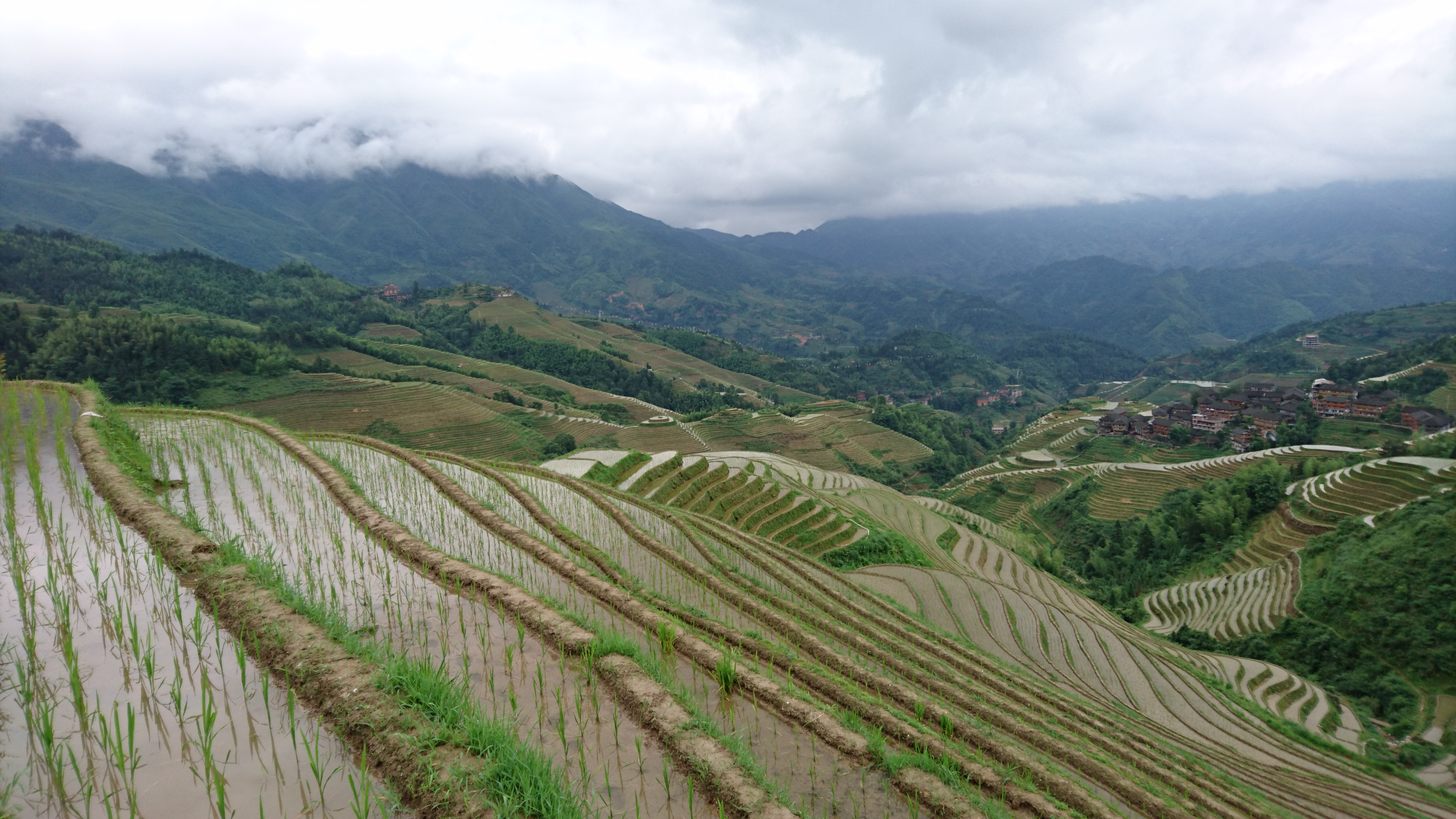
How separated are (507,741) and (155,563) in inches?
219

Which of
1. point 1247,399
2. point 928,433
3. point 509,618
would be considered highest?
point 509,618

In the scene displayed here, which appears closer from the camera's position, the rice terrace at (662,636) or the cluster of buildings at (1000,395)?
the rice terrace at (662,636)

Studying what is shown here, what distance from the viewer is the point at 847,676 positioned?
6770 mm


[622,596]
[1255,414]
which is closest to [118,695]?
[622,596]

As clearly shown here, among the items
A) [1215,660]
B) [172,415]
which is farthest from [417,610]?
[1215,660]

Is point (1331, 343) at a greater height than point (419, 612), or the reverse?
point (419, 612)

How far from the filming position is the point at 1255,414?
6025 cm

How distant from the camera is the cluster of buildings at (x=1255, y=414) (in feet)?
175

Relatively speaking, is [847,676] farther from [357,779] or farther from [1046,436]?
[1046,436]

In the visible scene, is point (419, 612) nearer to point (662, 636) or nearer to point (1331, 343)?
point (662, 636)

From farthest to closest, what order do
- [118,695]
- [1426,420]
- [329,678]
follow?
[1426,420] → [329,678] → [118,695]

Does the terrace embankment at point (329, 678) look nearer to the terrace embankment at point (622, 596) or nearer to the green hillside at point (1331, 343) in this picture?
the terrace embankment at point (622, 596)

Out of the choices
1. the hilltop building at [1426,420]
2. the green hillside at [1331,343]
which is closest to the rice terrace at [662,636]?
the hilltop building at [1426,420]

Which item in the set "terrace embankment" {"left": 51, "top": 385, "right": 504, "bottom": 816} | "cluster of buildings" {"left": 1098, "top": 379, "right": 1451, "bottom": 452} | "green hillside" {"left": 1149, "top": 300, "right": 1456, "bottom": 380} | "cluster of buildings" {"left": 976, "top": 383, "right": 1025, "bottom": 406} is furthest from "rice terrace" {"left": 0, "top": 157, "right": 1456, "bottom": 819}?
"cluster of buildings" {"left": 976, "top": 383, "right": 1025, "bottom": 406}
